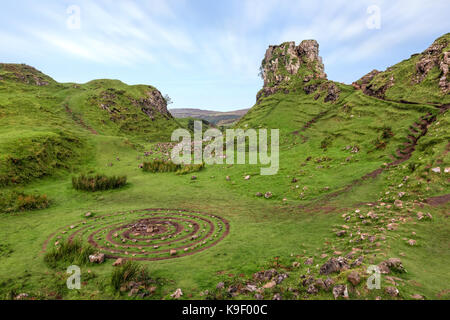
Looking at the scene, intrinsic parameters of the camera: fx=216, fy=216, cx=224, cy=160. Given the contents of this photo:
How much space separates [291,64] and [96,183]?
91.6 meters

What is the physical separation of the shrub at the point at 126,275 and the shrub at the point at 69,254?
146 inches

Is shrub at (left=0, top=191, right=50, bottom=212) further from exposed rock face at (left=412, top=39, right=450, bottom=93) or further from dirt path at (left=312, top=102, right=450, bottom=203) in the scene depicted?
exposed rock face at (left=412, top=39, right=450, bottom=93)

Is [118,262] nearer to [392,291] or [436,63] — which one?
[392,291]

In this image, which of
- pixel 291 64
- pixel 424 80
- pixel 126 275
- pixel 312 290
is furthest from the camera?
pixel 291 64

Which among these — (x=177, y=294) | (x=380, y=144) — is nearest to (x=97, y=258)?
(x=177, y=294)

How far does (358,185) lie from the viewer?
24.0 m

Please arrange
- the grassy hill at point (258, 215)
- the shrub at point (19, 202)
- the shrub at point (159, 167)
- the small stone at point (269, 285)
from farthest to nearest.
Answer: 1. the shrub at point (159, 167)
2. the shrub at point (19, 202)
3. the grassy hill at point (258, 215)
4. the small stone at point (269, 285)

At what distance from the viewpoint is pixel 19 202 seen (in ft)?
69.7

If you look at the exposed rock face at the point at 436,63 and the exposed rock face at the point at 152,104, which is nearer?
the exposed rock face at the point at 436,63

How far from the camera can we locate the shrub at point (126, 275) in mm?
9930

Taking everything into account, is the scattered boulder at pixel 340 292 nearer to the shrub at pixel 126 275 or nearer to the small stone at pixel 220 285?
the small stone at pixel 220 285

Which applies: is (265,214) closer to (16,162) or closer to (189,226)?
(189,226)

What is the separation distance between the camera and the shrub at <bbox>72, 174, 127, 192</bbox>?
92.8 feet

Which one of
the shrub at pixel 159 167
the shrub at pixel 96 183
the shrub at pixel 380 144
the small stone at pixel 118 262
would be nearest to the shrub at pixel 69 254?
the small stone at pixel 118 262
